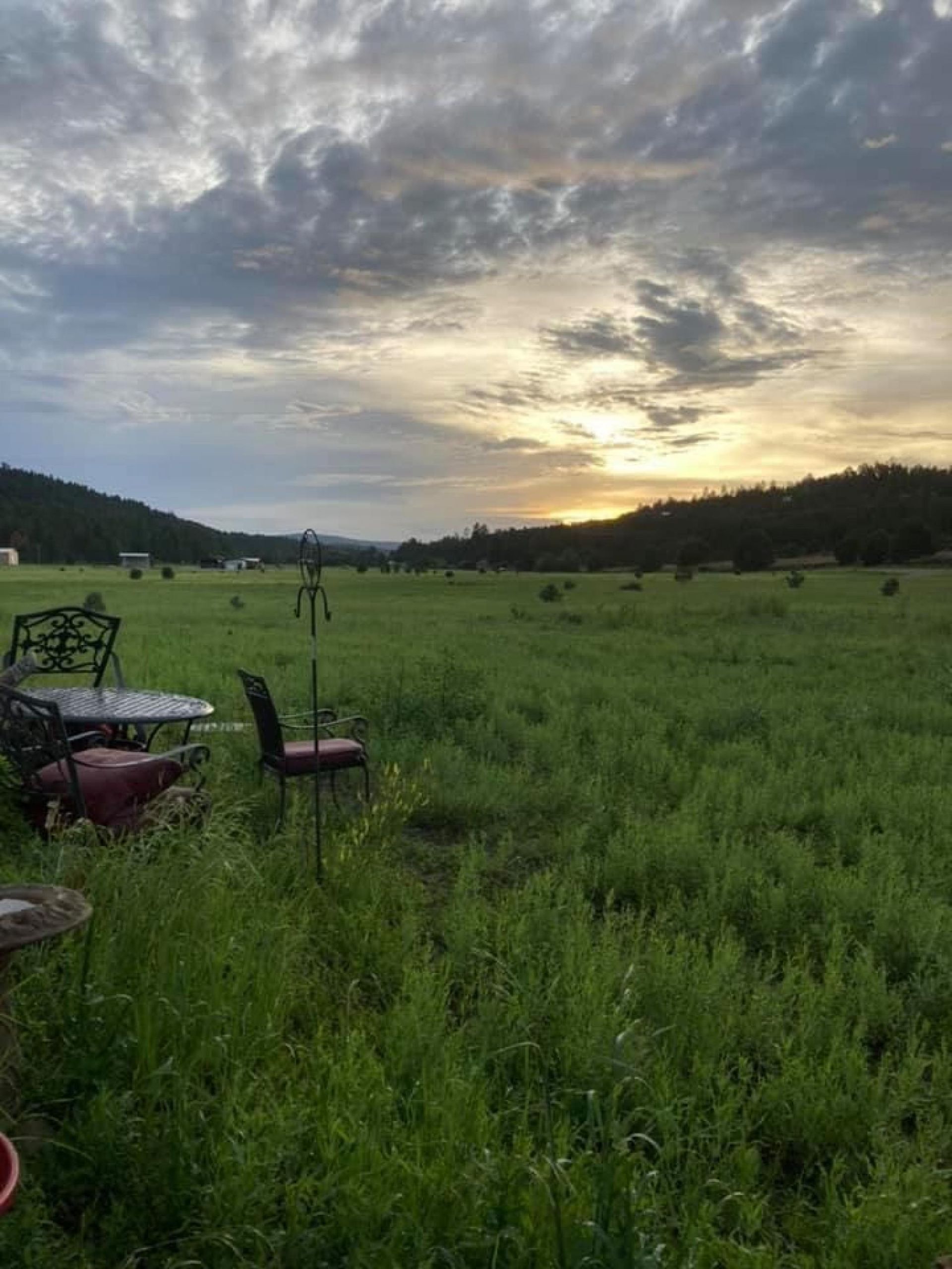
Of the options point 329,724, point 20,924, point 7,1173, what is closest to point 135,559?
point 329,724

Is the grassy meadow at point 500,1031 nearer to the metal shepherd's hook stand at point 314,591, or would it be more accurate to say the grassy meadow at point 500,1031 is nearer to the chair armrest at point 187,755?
the metal shepherd's hook stand at point 314,591

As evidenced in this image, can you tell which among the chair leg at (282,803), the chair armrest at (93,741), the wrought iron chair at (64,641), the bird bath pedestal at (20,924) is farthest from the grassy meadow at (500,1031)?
the wrought iron chair at (64,641)

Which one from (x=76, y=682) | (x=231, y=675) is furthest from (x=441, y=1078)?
(x=76, y=682)

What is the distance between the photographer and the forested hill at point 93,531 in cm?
12219

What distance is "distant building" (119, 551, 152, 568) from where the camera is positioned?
11362 centimetres

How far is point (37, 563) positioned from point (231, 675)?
110 m

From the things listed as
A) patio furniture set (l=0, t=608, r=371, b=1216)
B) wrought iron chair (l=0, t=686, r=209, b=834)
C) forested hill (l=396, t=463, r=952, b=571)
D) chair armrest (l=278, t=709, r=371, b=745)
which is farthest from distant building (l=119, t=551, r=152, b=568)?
wrought iron chair (l=0, t=686, r=209, b=834)

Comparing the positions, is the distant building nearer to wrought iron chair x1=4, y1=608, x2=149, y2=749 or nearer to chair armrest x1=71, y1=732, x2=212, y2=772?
wrought iron chair x1=4, y1=608, x2=149, y2=749

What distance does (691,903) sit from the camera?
5.00m

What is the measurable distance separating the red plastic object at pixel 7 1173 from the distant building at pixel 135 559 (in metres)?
113

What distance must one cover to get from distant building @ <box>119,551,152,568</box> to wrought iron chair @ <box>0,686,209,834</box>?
109720 mm

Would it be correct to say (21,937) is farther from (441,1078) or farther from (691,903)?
(691,903)

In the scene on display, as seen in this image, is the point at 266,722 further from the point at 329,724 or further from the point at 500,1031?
the point at 500,1031

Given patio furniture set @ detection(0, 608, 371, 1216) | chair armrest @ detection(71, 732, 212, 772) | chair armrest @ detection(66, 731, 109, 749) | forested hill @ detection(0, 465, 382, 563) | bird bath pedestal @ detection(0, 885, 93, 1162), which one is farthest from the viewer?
forested hill @ detection(0, 465, 382, 563)
